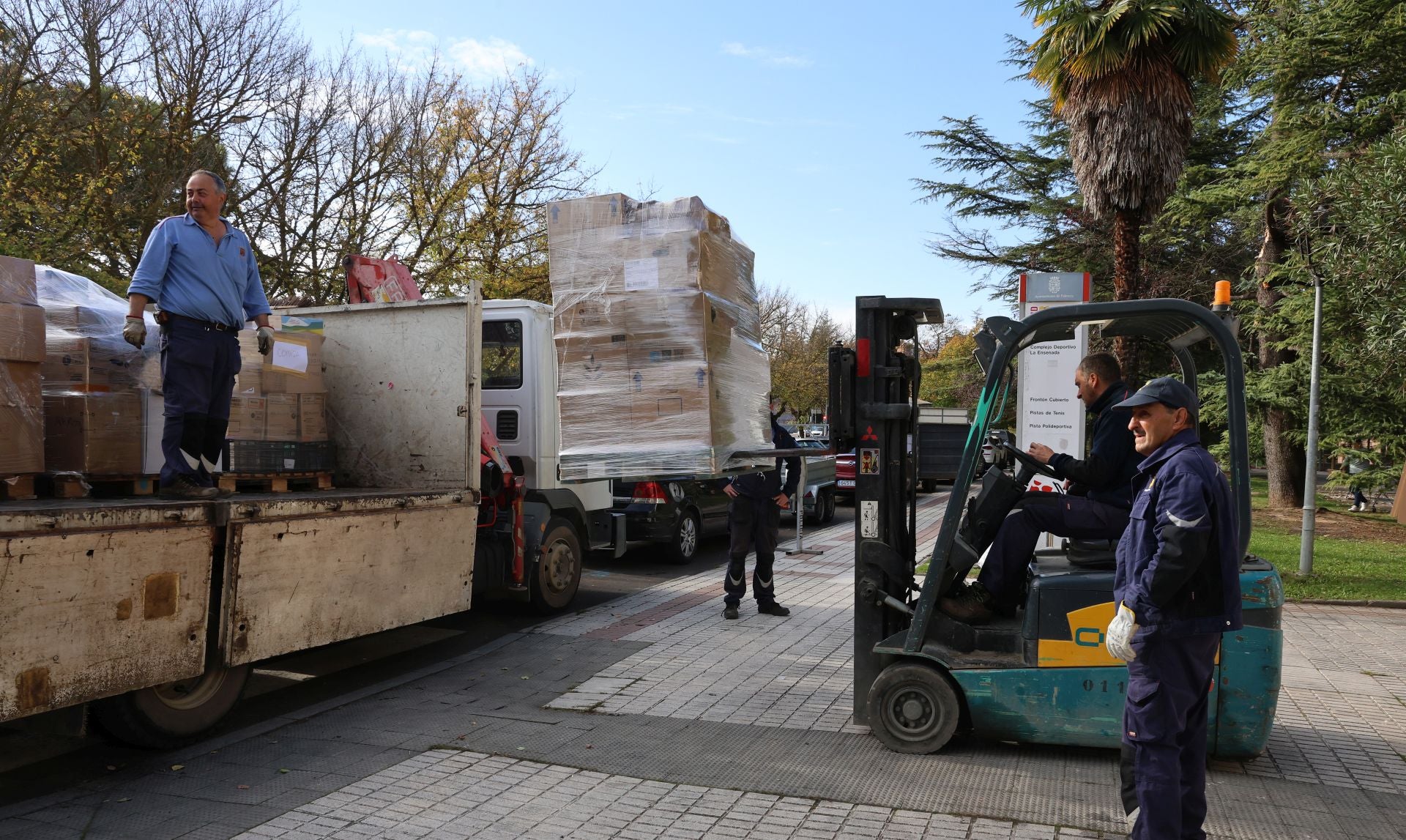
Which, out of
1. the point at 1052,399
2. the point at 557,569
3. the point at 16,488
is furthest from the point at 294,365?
the point at 1052,399

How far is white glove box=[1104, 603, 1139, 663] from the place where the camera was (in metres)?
3.61

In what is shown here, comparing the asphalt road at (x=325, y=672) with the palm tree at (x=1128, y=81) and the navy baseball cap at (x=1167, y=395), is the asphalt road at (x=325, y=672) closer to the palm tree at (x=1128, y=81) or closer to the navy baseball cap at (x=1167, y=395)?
the navy baseball cap at (x=1167, y=395)

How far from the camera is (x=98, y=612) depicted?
415 cm

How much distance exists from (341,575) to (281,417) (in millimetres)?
1354

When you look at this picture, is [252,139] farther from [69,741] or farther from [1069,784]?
[1069,784]

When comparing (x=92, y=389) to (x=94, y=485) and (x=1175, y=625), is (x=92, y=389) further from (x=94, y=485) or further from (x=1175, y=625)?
(x=1175, y=625)

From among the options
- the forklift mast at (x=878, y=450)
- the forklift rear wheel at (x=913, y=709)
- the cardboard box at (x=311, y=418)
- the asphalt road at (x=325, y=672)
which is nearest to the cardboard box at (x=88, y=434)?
the cardboard box at (x=311, y=418)

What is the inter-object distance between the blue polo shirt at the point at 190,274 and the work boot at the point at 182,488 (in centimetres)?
92

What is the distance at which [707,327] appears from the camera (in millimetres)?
6258

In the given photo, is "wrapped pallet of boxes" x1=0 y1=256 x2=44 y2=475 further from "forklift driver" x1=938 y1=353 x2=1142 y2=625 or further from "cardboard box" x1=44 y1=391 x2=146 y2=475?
"forklift driver" x1=938 y1=353 x2=1142 y2=625

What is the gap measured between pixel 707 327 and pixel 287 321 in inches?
121

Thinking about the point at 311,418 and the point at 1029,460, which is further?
the point at 311,418

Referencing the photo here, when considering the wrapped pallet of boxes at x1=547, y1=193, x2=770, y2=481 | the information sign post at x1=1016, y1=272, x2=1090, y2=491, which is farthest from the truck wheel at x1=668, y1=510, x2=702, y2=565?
the wrapped pallet of boxes at x1=547, y1=193, x2=770, y2=481

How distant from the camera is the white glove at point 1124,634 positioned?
3.61 meters
